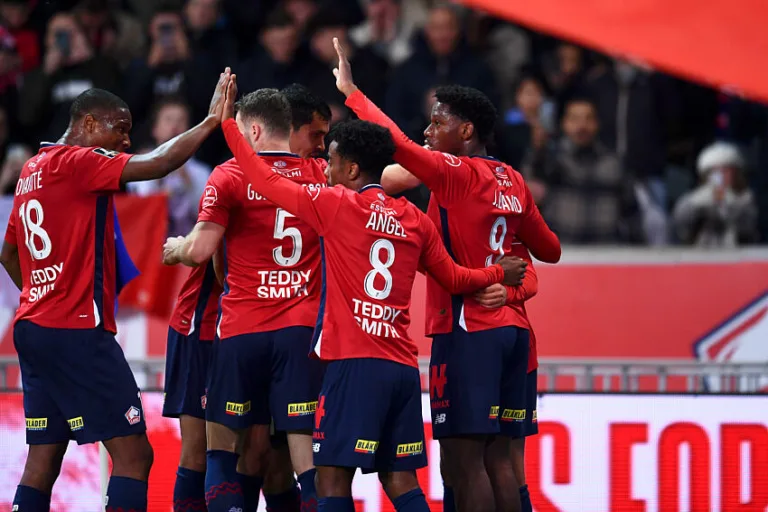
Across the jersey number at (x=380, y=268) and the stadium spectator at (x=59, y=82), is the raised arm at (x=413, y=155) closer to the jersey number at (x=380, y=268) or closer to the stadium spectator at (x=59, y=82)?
the jersey number at (x=380, y=268)

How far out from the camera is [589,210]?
11.4 m

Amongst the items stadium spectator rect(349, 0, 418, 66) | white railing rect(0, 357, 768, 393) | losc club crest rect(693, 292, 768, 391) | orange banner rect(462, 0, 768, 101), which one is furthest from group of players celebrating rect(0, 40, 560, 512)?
stadium spectator rect(349, 0, 418, 66)

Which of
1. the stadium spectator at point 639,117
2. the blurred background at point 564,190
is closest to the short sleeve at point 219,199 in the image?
the blurred background at point 564,190

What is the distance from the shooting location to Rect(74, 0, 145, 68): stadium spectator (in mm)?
13242

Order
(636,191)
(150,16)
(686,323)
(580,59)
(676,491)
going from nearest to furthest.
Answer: (676,491)
(686,323)
(636,191)
(580,59)
(150,16)

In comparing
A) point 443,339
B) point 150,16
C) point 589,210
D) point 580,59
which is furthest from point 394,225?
point 150,16

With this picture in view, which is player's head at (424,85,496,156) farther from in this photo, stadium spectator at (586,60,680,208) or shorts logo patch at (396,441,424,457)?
stadium spectator at (586,60,680,208)

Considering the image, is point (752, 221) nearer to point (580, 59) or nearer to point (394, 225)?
point (580, 59)

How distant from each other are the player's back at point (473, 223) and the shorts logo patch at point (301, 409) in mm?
822

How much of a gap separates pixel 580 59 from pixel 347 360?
7004mm

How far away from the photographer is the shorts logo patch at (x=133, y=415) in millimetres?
6980

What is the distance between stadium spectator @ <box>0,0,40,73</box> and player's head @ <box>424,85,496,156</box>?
7.32m

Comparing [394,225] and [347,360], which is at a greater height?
[394,225]

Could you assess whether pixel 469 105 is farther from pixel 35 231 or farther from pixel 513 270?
pixel 35 231
